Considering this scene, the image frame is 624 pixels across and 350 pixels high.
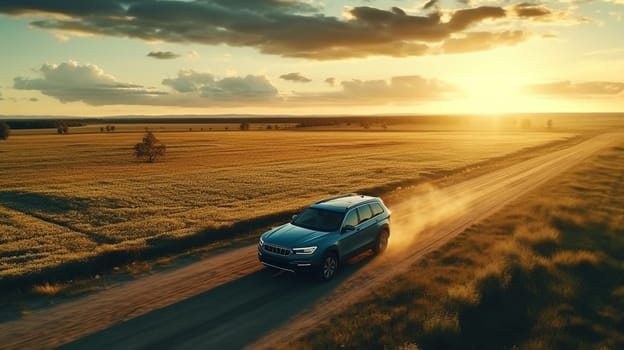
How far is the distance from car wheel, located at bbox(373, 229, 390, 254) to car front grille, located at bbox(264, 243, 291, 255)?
150 inches

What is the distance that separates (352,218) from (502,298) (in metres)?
4.66

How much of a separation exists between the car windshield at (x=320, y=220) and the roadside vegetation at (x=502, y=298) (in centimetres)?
229

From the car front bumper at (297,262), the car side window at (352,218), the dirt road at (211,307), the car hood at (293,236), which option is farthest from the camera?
the car side window at (352,218)

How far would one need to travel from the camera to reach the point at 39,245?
1600 cm

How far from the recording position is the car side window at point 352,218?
501 inches

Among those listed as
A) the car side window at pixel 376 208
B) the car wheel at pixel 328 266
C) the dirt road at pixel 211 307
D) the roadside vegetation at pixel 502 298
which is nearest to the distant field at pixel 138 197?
the dirt road at pixel 211 307

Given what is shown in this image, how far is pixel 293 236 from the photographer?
39.1ft

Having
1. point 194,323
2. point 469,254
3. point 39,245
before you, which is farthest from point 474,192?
point 39,245

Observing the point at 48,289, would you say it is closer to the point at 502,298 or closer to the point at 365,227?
the point at 365,227

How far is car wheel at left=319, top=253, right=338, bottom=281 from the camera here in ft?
38.1

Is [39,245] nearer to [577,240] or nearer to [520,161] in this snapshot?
[577,240]

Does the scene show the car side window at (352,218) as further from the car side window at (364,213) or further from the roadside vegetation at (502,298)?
the roadside vegetation at (502,298)

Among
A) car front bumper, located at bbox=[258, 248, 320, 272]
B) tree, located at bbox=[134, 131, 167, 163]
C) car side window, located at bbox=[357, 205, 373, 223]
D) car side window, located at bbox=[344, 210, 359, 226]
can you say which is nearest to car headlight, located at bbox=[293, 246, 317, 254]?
car front bumper, located at bbox=[258, 248, 320, 272]

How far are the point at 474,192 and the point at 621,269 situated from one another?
45.4 ft
